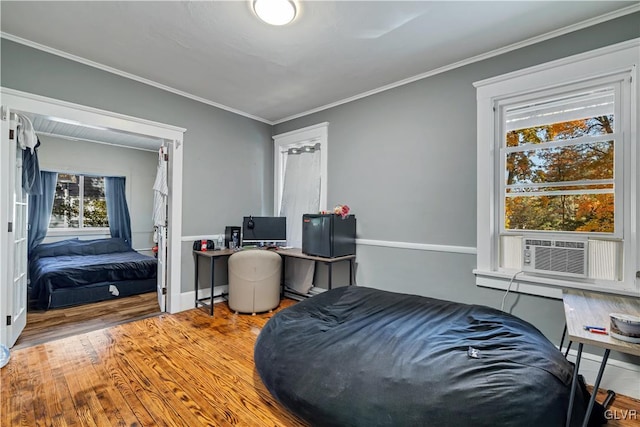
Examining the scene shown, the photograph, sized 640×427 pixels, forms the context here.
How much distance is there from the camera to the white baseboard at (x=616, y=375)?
1.88m

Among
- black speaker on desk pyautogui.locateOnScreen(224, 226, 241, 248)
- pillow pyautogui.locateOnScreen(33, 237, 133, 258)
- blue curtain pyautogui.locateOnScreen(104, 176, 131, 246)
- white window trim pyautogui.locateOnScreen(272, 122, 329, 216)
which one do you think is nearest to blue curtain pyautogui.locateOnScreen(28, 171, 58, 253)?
pillow pyautogui.locateOnScreen(33, 237, 133, 258)

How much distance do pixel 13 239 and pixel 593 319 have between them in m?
4.03

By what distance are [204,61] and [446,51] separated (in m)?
2.15

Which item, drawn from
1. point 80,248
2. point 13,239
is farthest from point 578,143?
point 80,248

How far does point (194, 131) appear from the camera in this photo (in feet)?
11.5

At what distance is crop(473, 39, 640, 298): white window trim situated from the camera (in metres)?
1.91

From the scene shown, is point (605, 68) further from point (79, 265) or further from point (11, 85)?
point (79, 265)

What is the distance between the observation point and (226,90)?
327 centimetres

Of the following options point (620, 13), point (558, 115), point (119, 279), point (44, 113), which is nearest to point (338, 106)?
point (558, 115)

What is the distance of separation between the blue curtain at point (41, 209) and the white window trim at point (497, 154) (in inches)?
257

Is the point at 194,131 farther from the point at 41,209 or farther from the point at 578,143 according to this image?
the point at 41,209

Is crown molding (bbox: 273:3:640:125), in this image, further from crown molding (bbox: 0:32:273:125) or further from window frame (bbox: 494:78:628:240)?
crown molding (bbox: 0:32:273:125)

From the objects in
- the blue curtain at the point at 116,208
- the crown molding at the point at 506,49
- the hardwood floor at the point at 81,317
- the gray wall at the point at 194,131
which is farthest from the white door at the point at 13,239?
the blue curtain at the point at 116,208

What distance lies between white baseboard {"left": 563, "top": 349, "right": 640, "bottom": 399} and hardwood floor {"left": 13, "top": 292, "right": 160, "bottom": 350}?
13.2 feet
